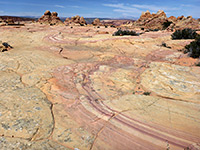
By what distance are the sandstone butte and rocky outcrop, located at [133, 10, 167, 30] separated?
31.3 metres

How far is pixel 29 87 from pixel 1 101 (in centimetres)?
107

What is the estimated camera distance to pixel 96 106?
4434 millimetres

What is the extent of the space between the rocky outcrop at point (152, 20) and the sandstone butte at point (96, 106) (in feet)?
103

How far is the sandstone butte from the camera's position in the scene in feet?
10.8

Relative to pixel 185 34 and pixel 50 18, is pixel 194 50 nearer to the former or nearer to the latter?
pixel 185 34

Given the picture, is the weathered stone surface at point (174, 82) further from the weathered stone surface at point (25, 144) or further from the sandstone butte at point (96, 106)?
the weathered stone surface at point (25, 144)

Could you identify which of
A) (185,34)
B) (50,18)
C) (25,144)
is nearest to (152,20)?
(185,34)

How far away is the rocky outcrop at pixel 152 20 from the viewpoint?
117ft

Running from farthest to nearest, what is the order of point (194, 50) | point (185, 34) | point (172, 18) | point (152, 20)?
point (152, 20) < point (172, 18) < point (185, 34) < point (194, 50)

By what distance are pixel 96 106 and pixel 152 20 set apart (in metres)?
39.2

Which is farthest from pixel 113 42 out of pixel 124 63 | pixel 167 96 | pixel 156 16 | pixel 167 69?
pixel 156 16

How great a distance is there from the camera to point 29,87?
17.2ft

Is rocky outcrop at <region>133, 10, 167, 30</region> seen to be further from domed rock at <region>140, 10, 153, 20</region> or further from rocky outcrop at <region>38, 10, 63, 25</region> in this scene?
rocky outcrop at <region>38, 10, 63, 25</region>

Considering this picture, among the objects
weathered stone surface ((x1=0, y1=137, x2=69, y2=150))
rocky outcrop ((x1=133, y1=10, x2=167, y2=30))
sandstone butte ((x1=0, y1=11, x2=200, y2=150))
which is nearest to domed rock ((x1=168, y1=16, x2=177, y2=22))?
rocky outcrop ((x1=133, y1=10, x2=167, y2=30))
